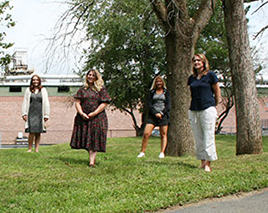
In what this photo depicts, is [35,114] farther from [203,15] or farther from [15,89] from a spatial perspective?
[15,89]

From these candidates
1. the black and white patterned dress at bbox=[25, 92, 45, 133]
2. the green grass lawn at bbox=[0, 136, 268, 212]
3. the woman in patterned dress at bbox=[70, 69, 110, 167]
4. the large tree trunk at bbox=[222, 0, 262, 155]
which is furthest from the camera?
the black and white patterned dress at bbox=[25, 92, 45, 133]

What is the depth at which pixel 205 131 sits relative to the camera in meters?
6.24

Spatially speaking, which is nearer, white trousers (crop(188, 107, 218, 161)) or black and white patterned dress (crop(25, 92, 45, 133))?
white trousers (crop(188, 107, 218, 161))

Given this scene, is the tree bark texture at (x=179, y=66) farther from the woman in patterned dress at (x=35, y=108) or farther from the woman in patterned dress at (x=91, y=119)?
the woman in patterned dress at (x=35, y=108)

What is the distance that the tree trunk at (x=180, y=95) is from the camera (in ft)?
31.6

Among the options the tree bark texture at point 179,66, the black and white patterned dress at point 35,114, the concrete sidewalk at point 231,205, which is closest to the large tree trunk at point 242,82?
the tree bark texture at point 179,66

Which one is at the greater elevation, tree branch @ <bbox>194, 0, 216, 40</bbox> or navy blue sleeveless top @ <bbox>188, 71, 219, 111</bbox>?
tree branch @ <bbox>194, 0, 216, 40</bbox>

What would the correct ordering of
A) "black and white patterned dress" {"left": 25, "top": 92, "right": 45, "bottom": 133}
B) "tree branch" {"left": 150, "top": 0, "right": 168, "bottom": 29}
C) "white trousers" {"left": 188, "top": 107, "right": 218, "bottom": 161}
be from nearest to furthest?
"white trousers" {"left": 188, "top": 107, "right": 218, "bottom": 161}, "black and white patterned dress" {"left": 25, "top": 92, "right": 45, "bottom": 133}, "tree branch" {"left": 150, "top": 0, "right": 168, "bottom": 29}

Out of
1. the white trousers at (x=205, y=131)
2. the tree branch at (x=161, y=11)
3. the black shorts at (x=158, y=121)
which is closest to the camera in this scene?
the white trousers at (x=205, y=131)

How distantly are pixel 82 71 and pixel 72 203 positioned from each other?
25.6m

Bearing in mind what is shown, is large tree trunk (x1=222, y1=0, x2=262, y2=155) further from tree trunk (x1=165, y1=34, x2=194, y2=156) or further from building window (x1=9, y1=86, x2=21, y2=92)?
building window (x1=9, y1=86, x2=21, y2=92)

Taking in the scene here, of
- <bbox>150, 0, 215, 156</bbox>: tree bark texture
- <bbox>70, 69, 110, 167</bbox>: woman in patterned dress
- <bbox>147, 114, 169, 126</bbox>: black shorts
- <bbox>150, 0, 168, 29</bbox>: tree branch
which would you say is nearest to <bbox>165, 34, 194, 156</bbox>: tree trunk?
<bbox>150, 0, 215, 156</bbox>: tree bark texture

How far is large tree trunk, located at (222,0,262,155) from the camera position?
905 centimetres

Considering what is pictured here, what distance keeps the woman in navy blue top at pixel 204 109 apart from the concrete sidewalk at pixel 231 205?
1.41 m
